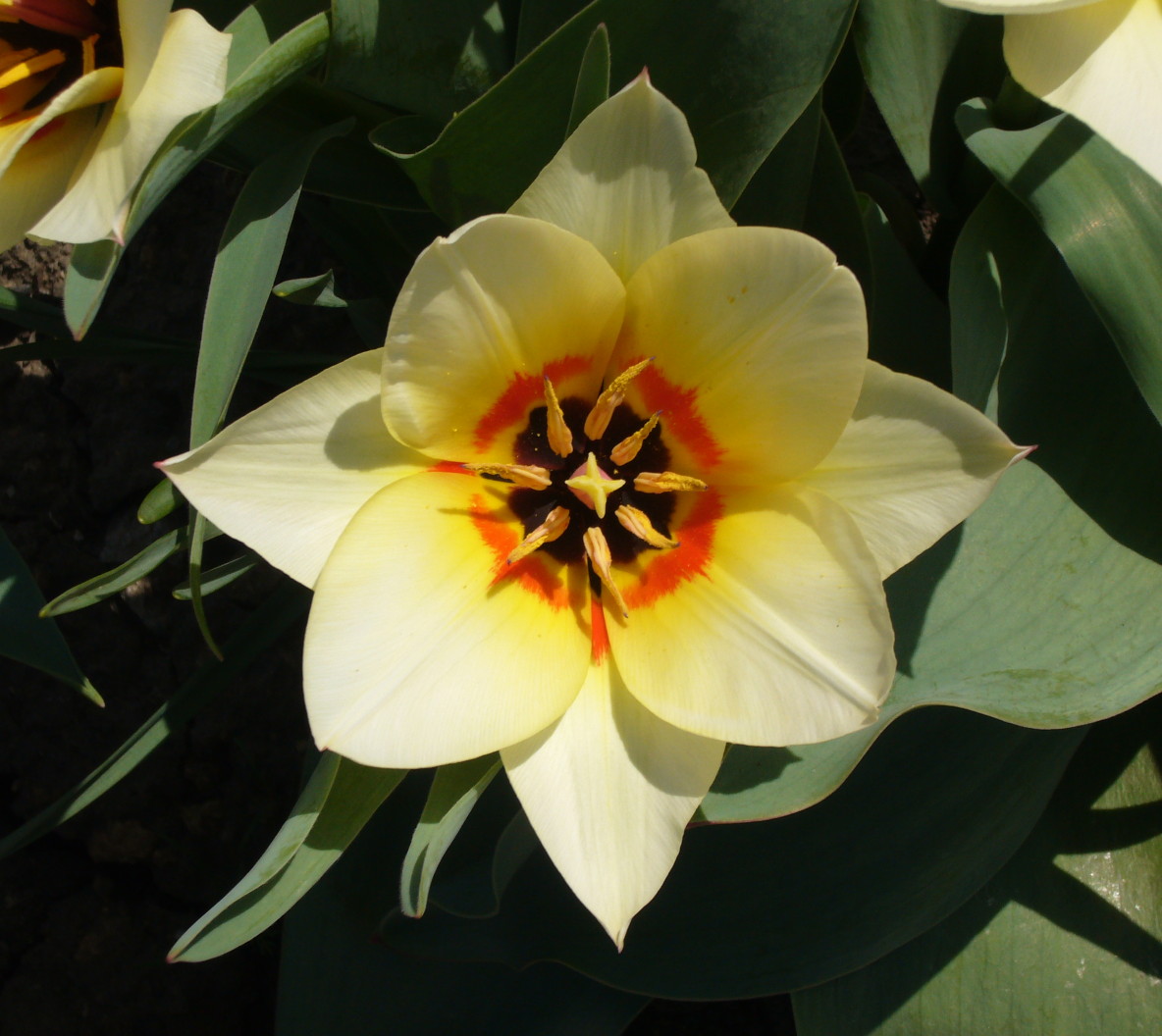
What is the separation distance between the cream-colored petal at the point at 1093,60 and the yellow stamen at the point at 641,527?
1.56 ft

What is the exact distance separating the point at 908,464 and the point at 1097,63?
1.19ft

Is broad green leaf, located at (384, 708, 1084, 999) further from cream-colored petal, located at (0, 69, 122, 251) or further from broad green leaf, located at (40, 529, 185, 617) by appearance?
cream-colored petal, located at (0, 69, 122, 251)

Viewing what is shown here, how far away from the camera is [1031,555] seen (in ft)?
3.13

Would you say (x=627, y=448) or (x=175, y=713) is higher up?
(x=627, y=448)

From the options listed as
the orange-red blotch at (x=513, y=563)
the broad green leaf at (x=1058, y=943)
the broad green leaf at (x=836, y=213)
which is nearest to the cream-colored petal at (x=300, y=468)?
the orange-red blotch at (x=513, y=563)

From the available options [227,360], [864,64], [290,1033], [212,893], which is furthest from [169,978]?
[864,64]

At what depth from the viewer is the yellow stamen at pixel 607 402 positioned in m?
0.83

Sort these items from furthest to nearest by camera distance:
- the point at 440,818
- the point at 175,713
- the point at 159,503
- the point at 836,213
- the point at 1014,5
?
the point at 175,713
the point at 836,213
the point at 159,503
the point at 440,818
the point at 1014,5

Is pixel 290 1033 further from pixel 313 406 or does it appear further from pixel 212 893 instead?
pixel 313 406

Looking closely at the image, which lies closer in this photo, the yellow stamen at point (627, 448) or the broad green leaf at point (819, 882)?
the yellow stamen at point (627, 448)

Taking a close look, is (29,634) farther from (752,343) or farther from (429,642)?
(752,343)

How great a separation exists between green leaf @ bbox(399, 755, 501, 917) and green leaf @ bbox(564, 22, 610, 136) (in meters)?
0.55

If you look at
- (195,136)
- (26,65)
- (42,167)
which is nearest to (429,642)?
(195,136)

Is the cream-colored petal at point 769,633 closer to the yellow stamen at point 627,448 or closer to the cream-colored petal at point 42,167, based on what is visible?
the yellow stamen at point 627,448
